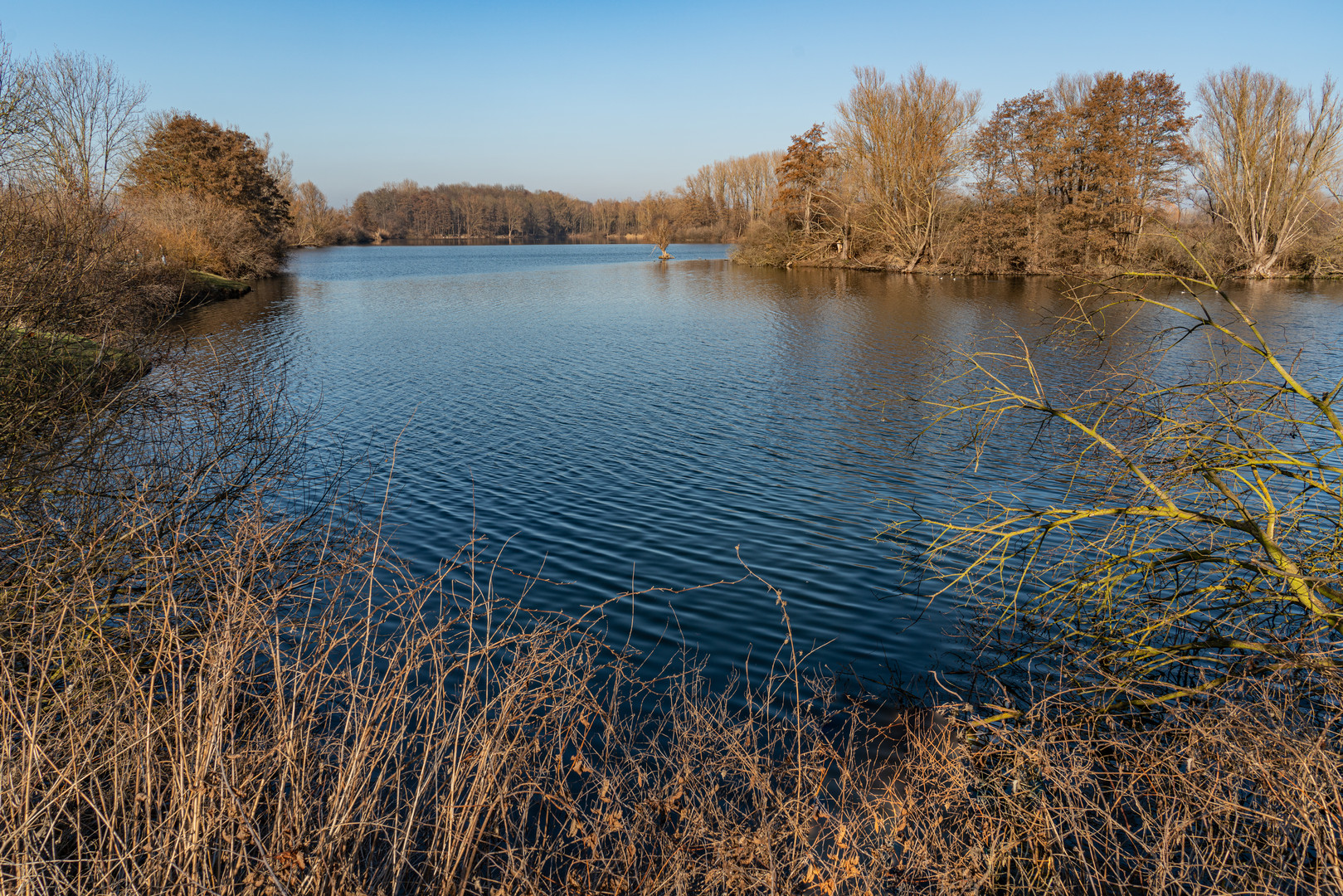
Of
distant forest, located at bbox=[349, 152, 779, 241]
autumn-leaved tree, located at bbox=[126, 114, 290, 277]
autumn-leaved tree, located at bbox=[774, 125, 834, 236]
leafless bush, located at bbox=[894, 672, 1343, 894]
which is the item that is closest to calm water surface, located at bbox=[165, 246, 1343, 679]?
leafless bush, located at bbox=[894, 672, 1343, 894]

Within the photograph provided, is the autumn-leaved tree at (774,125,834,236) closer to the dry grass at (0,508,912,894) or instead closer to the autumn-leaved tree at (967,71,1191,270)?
the autumn-leaved tree at (967,71,1191,270)

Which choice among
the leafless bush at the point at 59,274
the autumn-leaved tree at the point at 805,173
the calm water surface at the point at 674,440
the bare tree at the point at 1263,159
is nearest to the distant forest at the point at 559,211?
the autumn-leaved tree at the point at 805,173

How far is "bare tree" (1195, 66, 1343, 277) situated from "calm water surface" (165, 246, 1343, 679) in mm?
7504

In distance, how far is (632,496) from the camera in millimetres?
10547

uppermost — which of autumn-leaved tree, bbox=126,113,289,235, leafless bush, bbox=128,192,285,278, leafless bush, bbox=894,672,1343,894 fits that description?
autumn-leaved tree, bbox=126,113,289,235

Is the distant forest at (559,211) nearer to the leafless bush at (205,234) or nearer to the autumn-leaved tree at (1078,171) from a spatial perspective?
the autumn-leaved tree at (1078,171)

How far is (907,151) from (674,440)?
123 ft

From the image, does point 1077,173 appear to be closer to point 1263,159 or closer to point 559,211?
point 1263,159

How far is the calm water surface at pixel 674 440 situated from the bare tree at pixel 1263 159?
7.50 m

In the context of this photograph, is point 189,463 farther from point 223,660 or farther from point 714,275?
point 714,275

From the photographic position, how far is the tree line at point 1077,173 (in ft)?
125

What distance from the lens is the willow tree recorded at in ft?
142

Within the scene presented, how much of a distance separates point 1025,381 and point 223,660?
53.0ft

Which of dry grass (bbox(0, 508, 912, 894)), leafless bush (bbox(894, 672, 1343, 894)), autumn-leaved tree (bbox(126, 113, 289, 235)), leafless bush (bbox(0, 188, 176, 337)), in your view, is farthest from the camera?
autumn-leaved tree (bbox(126, 113, 289, 235))
